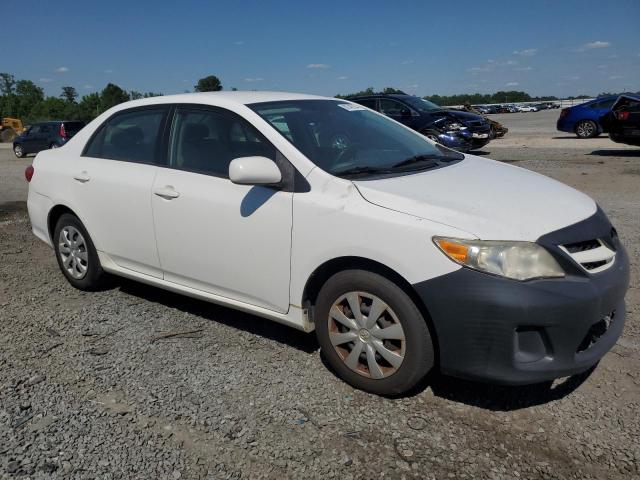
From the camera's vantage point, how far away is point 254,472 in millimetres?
2402

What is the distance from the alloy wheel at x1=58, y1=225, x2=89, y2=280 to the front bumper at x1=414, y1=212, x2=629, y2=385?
10.2 feet

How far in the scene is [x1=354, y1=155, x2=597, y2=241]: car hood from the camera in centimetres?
261

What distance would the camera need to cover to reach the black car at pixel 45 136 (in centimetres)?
2144

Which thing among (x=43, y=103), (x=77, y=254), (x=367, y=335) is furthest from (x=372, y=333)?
(x=43, y=103)

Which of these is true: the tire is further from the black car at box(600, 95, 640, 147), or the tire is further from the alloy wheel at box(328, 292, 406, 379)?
the alloy wheel at box(328, 292, 406, 379)

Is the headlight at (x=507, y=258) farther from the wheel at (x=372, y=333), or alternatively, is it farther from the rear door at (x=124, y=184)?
the rear door at (x=124, y=184)

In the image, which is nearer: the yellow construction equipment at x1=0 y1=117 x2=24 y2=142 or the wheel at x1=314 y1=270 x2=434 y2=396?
the wheel at x1=314 y1=270 x2=434 y2=396

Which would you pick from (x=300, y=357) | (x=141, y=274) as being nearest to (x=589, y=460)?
(x=300, y=357)

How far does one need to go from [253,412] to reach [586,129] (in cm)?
1848

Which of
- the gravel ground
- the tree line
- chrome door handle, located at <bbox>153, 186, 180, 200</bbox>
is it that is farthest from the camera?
the tree line

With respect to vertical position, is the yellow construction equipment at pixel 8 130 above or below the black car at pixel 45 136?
below

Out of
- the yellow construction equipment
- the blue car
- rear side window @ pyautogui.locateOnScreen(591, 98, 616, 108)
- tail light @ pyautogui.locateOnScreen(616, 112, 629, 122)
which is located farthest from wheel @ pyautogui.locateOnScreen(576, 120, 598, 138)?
the yellow construction equipment

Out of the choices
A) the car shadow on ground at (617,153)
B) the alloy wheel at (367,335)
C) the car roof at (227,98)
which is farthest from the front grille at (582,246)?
the car shadow on ground at (617,153)

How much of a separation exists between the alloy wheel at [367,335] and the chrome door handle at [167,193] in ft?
4.59
